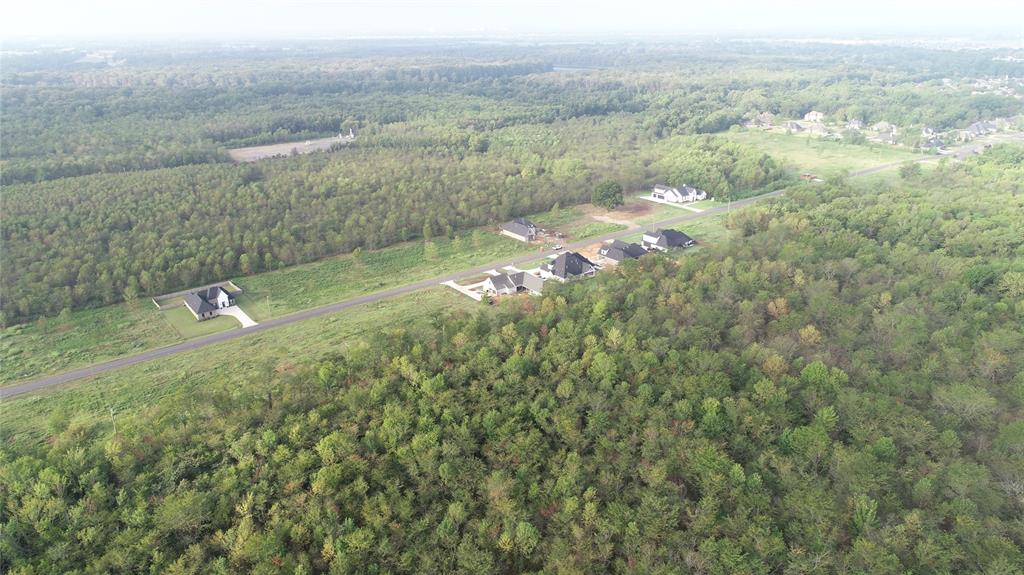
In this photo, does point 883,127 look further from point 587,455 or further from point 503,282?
point 587,455

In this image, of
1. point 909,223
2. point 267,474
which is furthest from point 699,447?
point 909,223

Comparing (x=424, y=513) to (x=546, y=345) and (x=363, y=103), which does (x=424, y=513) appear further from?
(x=363, y=103)

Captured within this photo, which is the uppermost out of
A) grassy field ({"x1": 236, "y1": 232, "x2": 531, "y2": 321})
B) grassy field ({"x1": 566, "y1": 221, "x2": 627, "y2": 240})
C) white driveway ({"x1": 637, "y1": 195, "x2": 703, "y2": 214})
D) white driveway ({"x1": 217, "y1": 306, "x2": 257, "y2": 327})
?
white driveway ({"x1": 637, "y1": 195, "x2": 703, "y2": 214})

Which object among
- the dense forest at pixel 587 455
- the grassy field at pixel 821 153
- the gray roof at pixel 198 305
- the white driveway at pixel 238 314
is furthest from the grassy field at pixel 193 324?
the grassy field at pixel 821 153

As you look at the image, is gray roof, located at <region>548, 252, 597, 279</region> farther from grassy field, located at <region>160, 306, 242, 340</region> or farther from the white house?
the white house

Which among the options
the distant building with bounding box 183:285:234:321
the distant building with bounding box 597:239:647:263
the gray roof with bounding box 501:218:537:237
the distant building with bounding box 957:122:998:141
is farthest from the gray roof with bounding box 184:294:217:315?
the distant building with bounding box 957:122:998:141
